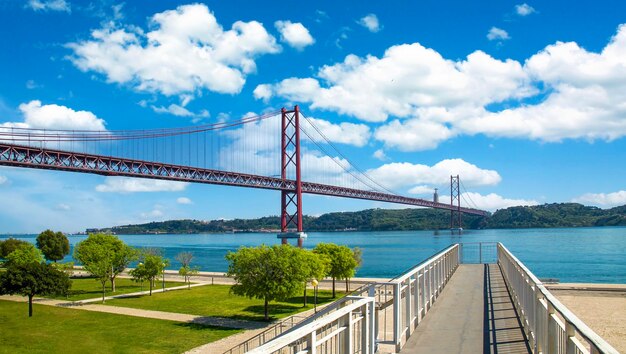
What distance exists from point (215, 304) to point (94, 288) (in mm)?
18367

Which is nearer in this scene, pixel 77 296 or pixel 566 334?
pixel 566 334

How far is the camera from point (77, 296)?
4247 centimetres

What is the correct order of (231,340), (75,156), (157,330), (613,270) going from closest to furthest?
(231,340), (157,330), (75,156), (613,270)

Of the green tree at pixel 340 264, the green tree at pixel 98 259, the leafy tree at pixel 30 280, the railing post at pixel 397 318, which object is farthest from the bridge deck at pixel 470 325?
the green tree at pixel 98 259

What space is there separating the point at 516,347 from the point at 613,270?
68477 millimetres

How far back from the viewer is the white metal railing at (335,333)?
11.5ft

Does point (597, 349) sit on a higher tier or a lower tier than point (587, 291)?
higher

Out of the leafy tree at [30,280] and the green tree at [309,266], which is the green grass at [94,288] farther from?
the green tree at [309,266]

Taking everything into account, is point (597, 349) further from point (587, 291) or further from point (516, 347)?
point (587, 291)

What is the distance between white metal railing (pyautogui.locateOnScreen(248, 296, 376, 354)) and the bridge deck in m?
1.65

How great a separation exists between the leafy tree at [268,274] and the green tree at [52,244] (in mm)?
52201

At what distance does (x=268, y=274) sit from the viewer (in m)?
30.9

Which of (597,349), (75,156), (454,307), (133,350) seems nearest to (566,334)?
(597,349)

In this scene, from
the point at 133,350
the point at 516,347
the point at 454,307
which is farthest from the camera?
the point at 133,350
